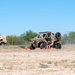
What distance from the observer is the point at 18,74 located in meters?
15.3

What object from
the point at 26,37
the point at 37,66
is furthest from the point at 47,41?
the point at 26,37

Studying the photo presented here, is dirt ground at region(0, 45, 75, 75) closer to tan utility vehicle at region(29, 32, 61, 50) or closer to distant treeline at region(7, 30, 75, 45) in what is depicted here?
tan utility vehicle at region(29, 32, 61, 50)

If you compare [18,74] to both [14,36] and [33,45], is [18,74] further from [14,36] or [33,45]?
[14,36]

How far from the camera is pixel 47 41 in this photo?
45.2m

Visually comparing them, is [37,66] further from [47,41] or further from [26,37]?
[26,37]

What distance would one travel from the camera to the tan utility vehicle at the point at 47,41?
44.7 metres

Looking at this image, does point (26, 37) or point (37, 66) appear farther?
point (26, 37)

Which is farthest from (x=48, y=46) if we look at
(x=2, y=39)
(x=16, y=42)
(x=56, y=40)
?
(x=16, y=42)

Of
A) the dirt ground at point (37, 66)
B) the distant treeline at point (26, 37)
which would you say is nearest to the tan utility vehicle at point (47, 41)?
the dirt ground at point (37, 66)

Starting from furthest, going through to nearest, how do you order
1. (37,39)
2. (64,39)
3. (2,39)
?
1. (64,39)
2. (2,39)
3. (37,39)

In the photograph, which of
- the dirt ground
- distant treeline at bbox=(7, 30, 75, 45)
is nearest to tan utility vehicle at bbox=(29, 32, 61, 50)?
the dirt ground

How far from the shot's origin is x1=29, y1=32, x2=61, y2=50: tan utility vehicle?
147 feet

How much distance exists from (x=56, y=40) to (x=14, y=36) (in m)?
43.5

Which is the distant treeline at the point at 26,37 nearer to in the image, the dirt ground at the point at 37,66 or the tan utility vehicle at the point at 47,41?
the tan utility vehicle at the point at 47,41
